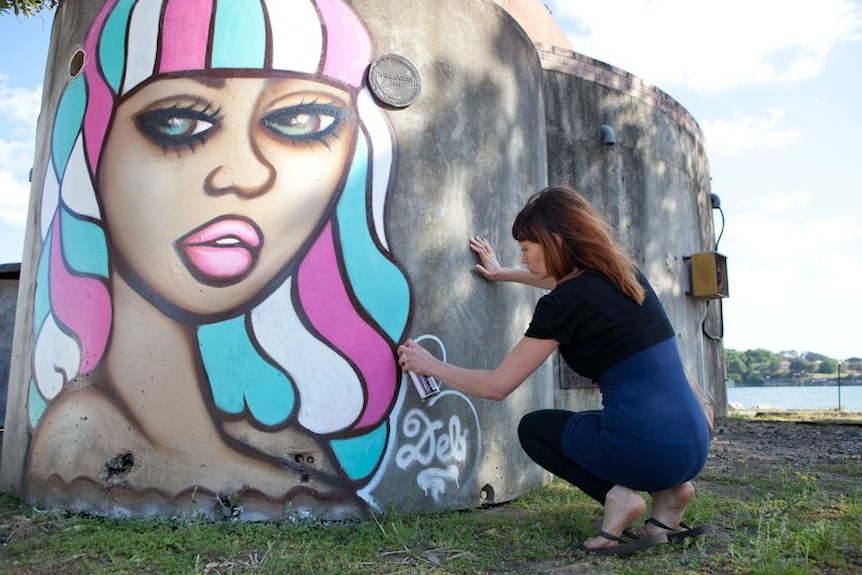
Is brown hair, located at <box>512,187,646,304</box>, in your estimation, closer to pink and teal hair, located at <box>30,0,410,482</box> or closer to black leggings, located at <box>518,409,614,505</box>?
black leggings, located at <box>518,409,614,505</box>

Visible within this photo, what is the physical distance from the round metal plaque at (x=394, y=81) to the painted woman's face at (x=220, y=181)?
0.21m

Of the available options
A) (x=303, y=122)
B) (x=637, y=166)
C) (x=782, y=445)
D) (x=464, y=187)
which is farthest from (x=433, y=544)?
(x=637, y=166)

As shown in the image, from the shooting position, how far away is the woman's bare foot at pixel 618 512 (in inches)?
122

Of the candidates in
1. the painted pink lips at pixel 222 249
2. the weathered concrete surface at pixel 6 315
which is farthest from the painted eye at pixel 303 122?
the weathered concrete surface at pixel 6 315

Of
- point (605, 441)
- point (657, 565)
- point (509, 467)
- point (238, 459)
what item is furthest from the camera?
point (509, 467)

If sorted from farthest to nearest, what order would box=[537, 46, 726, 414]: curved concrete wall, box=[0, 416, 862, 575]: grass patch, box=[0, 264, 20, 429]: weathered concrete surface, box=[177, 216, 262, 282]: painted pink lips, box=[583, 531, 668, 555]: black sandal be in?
box=[0, 264, 20, 429]: weathered concrete surface < box=[537, 46, 726, 414]: curved concrete wall < box=[177, 216, 262, 282]: painted pink lips < box=[583, 531, 668, 555]: black sandal < box=[0, 416, 862, 575]: grass patch

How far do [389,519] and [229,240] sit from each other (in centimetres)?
165

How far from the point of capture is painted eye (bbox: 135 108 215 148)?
388 cm

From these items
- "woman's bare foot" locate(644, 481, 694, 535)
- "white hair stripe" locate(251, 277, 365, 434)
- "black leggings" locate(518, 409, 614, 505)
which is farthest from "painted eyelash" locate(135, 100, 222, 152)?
"woman's bare foot" locate(644, 481, 694, 535)

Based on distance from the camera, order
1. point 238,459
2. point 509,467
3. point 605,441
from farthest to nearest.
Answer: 1. point 509,467
2. point 238,459
3. point 605,441

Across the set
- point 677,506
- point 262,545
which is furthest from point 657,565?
point 262,545

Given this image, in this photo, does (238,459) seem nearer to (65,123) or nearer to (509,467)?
(509,467)

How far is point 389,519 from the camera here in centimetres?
366

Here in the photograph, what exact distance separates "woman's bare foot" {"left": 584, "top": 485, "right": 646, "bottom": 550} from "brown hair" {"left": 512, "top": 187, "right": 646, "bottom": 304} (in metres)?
0.83
